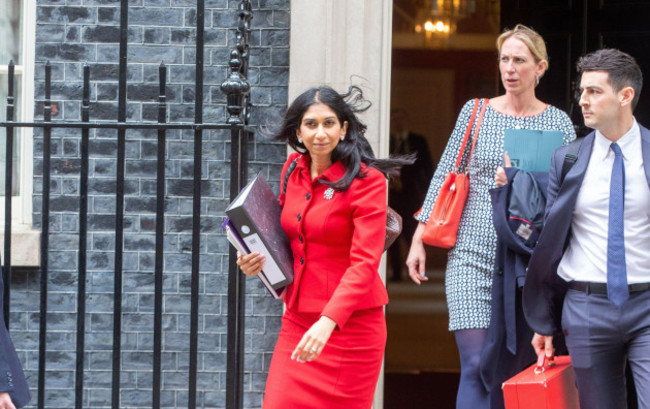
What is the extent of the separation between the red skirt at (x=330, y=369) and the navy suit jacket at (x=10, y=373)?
0.95 m

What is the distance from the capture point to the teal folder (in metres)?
4.86

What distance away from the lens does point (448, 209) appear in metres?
5.00

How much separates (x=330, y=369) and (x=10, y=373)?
1.23 m

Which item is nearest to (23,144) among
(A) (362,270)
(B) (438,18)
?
(A) (362,270)

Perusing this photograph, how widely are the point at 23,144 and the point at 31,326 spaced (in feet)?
3.59

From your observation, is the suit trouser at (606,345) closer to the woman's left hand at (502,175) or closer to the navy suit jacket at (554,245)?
the navy suit jacket at (554,245)

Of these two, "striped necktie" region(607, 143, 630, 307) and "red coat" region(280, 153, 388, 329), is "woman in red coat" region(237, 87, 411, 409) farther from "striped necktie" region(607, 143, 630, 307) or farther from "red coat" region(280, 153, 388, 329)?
"striped necktie" region(607, 143, 630, 307)

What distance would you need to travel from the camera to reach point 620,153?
13.6 feet

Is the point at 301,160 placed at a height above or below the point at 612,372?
above

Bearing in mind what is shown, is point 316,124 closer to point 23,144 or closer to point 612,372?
point 612,372

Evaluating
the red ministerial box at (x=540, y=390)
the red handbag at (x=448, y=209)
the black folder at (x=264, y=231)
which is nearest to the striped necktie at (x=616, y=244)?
the red ministerial box at (x=540, y=390)

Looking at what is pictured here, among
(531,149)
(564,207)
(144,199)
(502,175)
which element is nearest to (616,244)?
(564,207)

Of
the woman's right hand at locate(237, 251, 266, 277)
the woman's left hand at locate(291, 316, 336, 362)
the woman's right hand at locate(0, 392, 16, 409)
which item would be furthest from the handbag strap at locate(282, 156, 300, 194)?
the woman's right hand at locate(0, 392, 16, 409)

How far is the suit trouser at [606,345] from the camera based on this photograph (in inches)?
158
